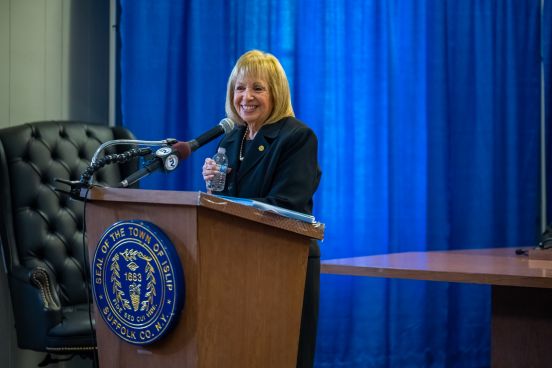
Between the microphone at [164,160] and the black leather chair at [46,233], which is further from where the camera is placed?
the black leather chair at [46,233]

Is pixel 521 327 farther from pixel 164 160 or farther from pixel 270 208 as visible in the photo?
pixel 164 160

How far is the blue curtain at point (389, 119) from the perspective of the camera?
3.61m

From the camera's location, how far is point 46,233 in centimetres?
295

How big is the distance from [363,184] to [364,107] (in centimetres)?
41

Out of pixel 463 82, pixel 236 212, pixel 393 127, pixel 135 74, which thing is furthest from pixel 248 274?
pixel 463 82

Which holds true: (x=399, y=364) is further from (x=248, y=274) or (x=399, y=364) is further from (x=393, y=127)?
(x=248, y=274)

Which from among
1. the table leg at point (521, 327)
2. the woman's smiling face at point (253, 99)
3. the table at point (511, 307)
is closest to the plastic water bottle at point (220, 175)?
the woman's smiling face at point (253, 99)

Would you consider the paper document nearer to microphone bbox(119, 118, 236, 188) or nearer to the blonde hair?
microphone bbox(119, 118, 236, 188)

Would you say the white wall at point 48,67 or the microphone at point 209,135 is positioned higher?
the white wall at point 48,67

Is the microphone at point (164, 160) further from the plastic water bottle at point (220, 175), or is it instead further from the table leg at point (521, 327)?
the table leg at point (521, 327)

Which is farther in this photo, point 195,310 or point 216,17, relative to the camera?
point 216,17

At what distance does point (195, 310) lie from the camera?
1551 mm

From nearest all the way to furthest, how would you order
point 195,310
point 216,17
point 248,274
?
1. point 195,310
2. point 248,274
3. point 216,17

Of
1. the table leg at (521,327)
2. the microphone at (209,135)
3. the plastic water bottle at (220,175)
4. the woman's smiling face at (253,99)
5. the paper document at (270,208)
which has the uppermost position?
the woman's smiling face at (253,99)
